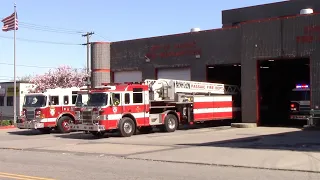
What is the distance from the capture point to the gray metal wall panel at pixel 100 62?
3703 cm

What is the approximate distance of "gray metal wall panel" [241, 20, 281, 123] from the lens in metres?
27.4

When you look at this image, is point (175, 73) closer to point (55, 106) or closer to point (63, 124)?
point (63, 124)

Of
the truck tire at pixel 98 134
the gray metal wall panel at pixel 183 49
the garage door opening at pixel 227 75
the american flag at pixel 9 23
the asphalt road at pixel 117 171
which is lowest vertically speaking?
the asphalt road at pixel 117 171

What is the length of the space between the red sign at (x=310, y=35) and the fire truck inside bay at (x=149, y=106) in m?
5.86

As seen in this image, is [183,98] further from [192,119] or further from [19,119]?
[19,119]

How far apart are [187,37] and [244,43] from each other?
5.14m

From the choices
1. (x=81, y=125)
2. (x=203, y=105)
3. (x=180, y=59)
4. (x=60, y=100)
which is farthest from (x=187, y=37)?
(x=81, y=125)

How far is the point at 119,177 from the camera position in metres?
10.1

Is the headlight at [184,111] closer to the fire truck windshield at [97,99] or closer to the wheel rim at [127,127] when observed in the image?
the wheel rim at [127,127]

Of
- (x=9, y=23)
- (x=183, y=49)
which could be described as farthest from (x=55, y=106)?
(x=9, y=23)

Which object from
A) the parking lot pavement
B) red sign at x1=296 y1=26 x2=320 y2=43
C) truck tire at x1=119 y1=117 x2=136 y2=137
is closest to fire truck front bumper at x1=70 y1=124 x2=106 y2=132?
truck tire at x1=119 y1=117 x2=136 y2=137

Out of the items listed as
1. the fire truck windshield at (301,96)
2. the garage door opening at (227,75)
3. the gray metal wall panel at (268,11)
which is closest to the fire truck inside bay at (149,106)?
the garage door opening at (227,75)

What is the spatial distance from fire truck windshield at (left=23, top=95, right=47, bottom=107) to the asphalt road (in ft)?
38.4

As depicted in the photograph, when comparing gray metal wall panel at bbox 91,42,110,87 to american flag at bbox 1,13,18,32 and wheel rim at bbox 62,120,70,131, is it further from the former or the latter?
wheel rim at bbox 62,120,70,131
